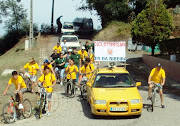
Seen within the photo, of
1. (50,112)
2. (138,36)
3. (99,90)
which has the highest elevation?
(138,36)

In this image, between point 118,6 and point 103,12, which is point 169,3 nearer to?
point 118,6

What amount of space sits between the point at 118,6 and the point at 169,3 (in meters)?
7.19

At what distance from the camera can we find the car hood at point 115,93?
972 centimetres

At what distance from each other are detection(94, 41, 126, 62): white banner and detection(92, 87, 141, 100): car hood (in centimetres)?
473

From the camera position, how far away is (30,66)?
45.1 feet

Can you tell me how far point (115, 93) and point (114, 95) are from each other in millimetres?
184

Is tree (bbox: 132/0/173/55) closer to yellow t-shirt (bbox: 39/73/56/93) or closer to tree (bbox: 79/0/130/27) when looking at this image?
yellow t-shirt (bbox: 39/73/56/93)

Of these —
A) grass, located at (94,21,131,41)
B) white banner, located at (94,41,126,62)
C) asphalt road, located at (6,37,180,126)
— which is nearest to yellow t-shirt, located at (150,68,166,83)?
asphalt road, located at (6,37,180,126)

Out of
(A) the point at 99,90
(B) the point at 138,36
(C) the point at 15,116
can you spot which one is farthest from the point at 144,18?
(C) the point at 15,116

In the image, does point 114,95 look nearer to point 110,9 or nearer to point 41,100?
point 41,100

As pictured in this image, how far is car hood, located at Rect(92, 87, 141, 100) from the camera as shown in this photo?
31.9 feet

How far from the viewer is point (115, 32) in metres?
43.0

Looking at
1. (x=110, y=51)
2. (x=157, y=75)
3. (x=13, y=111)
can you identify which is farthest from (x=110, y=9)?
(x=13, y=111)

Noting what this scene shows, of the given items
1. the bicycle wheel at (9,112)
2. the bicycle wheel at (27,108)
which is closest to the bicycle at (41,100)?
the bicycle wheel at (27,108)
